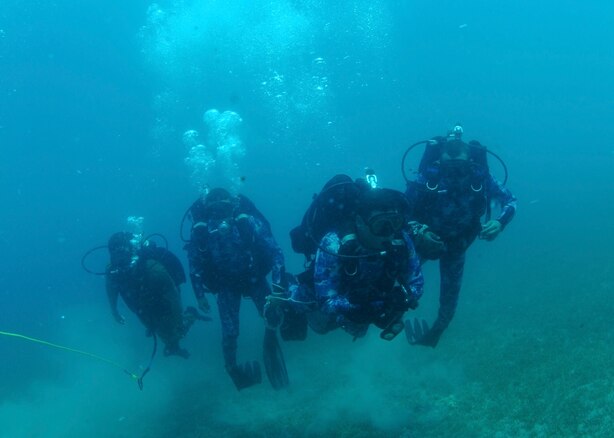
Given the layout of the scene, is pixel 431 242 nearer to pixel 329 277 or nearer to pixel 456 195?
pixel 456 195

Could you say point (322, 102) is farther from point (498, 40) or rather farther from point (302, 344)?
point (302, 344)

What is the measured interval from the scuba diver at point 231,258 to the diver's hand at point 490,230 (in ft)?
10.8

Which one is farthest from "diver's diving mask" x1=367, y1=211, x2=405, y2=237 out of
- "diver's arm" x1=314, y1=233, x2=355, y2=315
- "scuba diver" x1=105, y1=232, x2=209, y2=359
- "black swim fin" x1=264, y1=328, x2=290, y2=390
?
"scuba diver" x1=105, y1=232, x2=209, y2=359

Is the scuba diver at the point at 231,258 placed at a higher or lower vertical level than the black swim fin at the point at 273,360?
higher

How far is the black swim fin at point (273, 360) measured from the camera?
8044 millimetres

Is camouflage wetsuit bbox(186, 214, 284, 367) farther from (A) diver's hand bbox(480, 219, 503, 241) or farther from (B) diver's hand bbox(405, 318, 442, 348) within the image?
(A) diver's hand bbox(480, 219, 503, 241)

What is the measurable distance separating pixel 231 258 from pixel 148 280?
195 cm

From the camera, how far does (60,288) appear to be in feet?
211

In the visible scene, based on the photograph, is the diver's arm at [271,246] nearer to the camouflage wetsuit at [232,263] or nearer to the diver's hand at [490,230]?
the camouflage wetsuit at [232,263]

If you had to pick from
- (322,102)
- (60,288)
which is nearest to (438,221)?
(60,288)

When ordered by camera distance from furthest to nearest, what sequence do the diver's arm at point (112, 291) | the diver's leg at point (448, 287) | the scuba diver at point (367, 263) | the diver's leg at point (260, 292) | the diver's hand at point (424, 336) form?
the diver's arm at point (112, 291), the diver's leg at point (260, 292), the diver's hand at point (424, 336), the diver's leg at point (448, 287), the scuba diver at point (367, 263)

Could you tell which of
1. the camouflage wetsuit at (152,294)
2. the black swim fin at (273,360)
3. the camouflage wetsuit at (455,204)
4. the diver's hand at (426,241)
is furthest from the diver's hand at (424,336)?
the camouflage wetsuit at (152,294)

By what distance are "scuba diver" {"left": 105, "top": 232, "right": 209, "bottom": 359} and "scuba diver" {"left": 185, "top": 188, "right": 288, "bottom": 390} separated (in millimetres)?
948

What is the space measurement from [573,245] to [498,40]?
179438 millimetres
